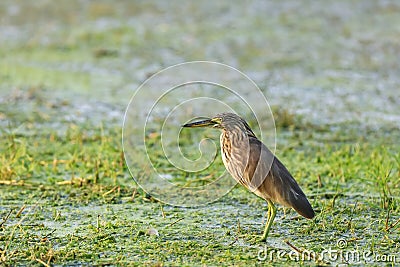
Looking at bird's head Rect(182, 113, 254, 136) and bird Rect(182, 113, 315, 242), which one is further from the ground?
bird's head Rect(182, 113, 254, 136)

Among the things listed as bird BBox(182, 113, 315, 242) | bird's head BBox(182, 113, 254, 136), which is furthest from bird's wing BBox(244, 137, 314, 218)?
bird's head BBox(182, 113, 254, 136)

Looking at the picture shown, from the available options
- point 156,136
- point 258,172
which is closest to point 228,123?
point 258,172

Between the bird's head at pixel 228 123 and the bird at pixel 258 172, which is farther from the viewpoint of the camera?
the bird's head at pixel 228 123

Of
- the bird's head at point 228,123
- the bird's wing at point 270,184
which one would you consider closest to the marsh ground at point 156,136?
the bird's wing at point 270,184

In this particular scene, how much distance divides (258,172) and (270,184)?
90mm

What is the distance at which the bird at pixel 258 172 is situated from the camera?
4156mm

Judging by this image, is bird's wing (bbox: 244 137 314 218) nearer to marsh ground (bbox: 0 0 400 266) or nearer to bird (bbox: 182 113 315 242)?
bird (bbox: 182 113 315 242)

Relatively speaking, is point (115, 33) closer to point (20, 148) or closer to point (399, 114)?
point (399, 114)

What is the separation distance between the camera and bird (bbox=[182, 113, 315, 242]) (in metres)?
4.16

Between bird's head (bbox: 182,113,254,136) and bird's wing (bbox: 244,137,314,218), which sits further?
bird's head (bbox: 182,113,254,136)

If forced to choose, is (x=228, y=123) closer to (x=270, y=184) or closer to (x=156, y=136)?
(x=270, y=184)

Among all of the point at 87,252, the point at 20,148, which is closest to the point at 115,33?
the point at 20,148

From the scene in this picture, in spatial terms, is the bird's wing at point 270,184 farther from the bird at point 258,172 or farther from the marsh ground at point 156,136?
the marsh ground at point 156,136

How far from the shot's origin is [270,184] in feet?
13.7
